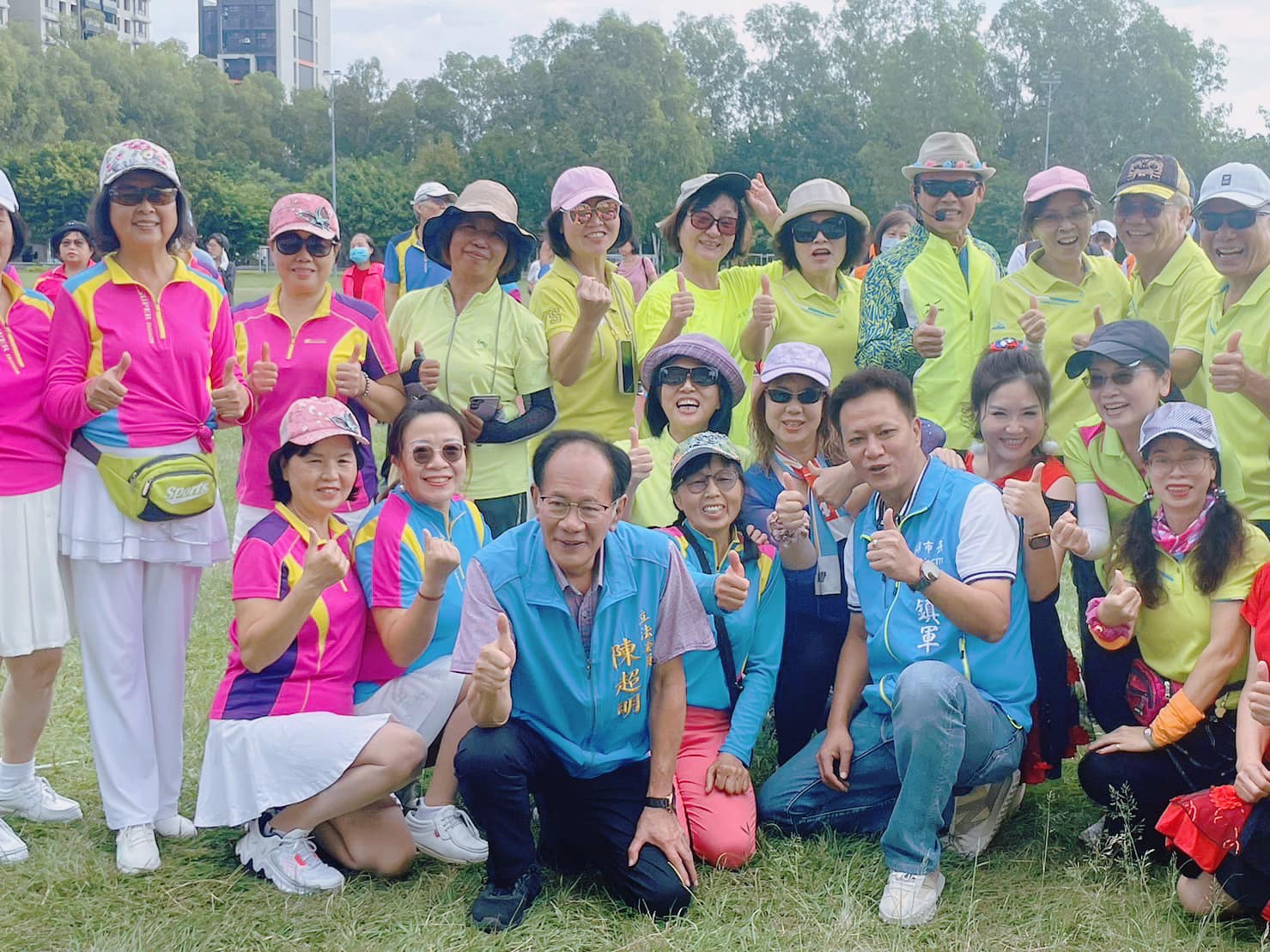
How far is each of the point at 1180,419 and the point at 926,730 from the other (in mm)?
1216

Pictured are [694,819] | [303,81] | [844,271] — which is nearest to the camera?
[694,819]

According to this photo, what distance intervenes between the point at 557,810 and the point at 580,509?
41.0 inches

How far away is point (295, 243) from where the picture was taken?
4.53 meters

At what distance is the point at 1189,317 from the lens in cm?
477

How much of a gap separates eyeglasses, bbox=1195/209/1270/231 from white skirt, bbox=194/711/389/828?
3.36 m

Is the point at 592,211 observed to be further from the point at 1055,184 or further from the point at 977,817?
the point at 977,817

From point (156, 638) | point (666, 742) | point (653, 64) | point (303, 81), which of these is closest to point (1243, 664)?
point (666, 742)

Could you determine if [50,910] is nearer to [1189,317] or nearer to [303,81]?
[1189,317]

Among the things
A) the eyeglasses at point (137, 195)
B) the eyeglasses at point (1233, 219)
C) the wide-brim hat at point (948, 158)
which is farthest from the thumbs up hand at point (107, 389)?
the eyeglasses at point (1233, 219)

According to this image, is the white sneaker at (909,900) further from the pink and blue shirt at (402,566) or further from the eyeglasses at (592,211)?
the eyeglasses at (592,211)

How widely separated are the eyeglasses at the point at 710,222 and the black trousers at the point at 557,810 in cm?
237

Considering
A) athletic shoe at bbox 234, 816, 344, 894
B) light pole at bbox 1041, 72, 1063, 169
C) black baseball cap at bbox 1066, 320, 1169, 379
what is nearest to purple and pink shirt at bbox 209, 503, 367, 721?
athletic shoe at bbox 234, 816, 344, 894

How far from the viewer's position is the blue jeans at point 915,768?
364cm

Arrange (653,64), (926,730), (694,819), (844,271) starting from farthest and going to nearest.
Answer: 1. (653,64)
2. (844,271)
3. (694,819)
4. (926,730)
